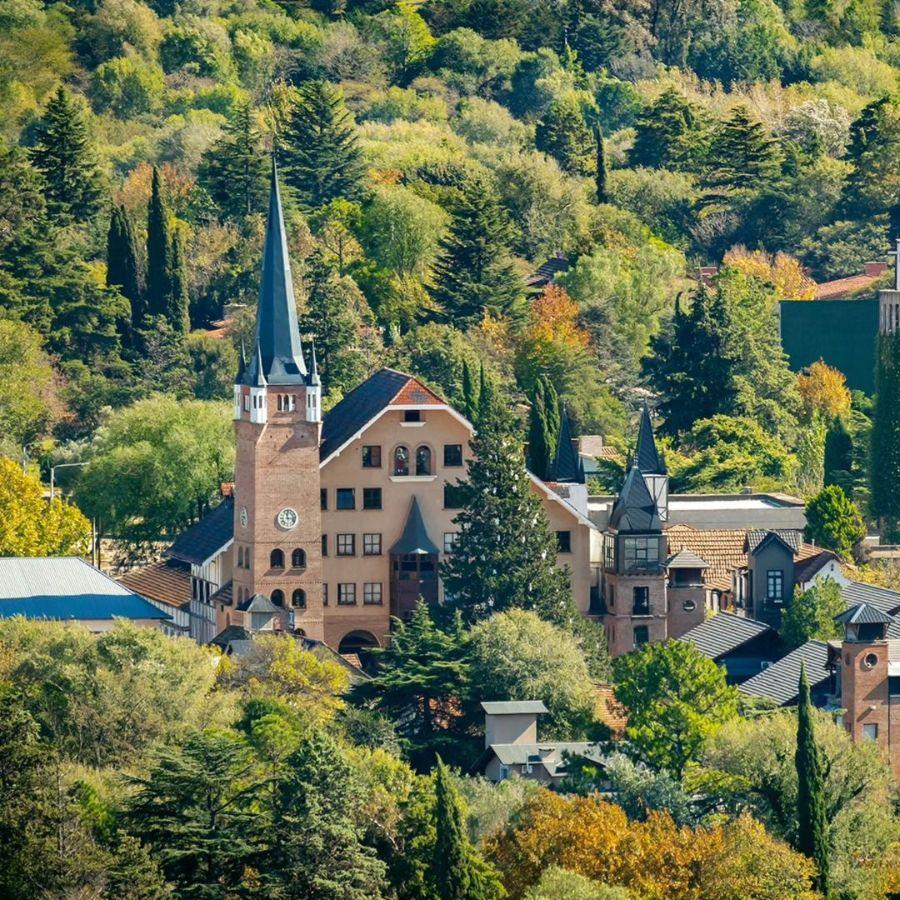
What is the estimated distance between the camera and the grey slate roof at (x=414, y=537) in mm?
111688

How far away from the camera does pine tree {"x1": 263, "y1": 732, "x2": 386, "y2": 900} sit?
84.8m

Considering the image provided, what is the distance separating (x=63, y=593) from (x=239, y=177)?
45.7m

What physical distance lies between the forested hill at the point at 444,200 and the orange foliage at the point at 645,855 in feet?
123

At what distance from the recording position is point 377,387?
115 meters

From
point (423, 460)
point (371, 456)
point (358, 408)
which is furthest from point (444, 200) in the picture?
point (371, 456)

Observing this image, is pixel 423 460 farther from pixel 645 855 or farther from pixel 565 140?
pixel 565 140

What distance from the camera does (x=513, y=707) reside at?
99062mm

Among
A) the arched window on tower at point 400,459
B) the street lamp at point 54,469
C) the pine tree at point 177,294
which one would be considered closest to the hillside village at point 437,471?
the arched window on tower at point 400,459

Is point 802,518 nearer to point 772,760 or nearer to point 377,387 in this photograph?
point 377,387

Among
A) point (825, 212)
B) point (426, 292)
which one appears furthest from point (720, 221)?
point (426, 292)

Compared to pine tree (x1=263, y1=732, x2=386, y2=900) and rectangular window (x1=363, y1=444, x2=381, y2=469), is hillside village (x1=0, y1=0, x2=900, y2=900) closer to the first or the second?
pine tree (x1=263, y1=732, x2=386, y2=900)

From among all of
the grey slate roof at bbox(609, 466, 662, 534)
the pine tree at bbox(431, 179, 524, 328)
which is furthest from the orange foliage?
the pine tree at bbox(431, 179, 524, 328)

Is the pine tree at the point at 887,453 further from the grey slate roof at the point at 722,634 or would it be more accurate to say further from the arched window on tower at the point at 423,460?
the arched window on tower at the point at 423,460

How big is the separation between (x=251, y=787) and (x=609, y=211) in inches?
2888
